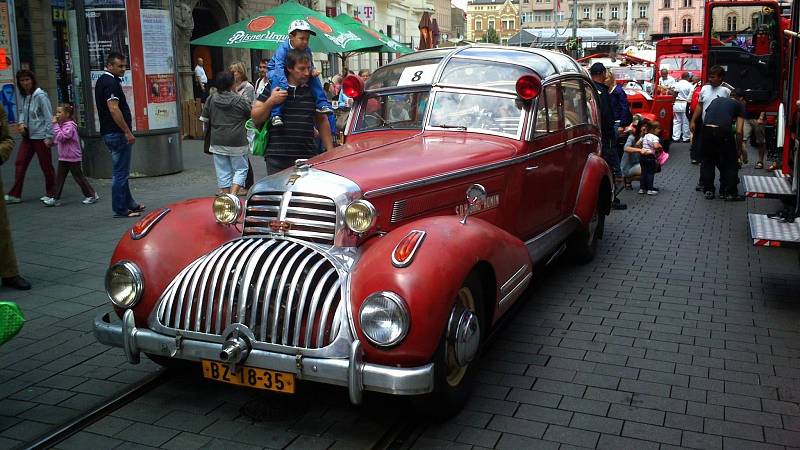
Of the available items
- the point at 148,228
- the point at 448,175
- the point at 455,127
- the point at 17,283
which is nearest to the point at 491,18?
the point at 455,127

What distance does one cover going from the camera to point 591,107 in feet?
25.4

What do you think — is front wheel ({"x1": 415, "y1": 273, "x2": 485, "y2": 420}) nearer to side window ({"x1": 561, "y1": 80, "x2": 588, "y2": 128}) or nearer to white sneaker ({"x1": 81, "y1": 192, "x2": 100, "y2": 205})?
side window ({"x1": 561, "y1": 80, "x2": 588, "y2": 128})

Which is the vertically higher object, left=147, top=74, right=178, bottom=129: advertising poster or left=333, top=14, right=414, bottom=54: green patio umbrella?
left=333, top=14, right=414, bottom=54: green patio umbrella

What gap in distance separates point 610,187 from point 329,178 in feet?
14.6

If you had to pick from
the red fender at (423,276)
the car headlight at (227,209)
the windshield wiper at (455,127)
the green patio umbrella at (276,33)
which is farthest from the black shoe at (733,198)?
the car headlight at (227,209)

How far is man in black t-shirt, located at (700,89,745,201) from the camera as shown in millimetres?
10836

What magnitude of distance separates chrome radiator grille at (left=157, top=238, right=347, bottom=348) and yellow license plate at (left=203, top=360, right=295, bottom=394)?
16 cm

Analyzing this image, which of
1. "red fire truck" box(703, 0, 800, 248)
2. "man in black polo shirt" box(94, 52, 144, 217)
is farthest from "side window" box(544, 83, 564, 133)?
"red fire truck" box(703, 0, 800, 248)

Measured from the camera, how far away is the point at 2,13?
1602 centimetres

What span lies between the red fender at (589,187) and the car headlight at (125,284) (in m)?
4.07

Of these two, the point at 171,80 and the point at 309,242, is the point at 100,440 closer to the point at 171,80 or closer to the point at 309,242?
the point at 309,242

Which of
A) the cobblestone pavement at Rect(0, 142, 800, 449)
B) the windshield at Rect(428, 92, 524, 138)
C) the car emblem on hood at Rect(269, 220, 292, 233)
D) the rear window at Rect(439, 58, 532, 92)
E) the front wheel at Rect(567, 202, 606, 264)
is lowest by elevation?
the cobblestone pavement at Rect(0, 142, 800, 449)

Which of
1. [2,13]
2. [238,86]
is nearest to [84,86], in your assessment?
[238,86]

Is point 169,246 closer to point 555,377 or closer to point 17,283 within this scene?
point 555,377
